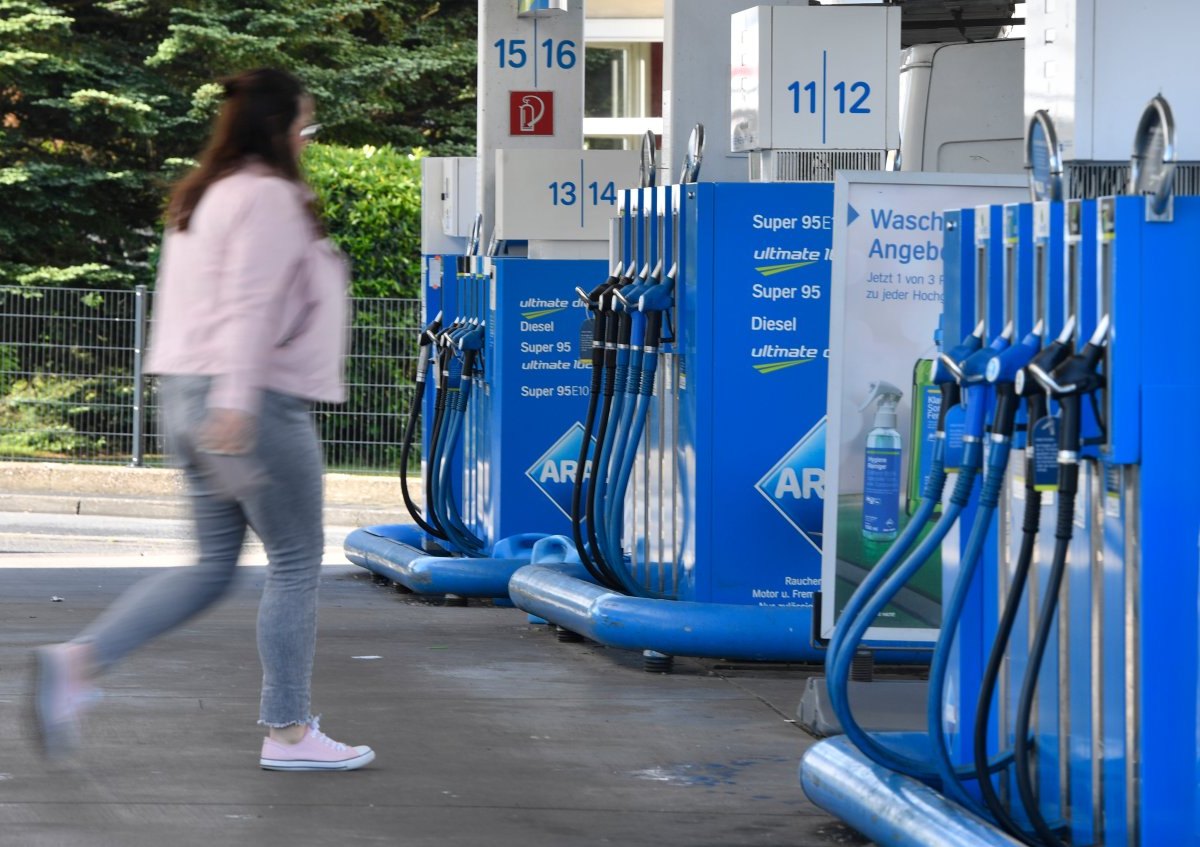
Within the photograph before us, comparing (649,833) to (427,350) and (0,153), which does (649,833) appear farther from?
(0,153)

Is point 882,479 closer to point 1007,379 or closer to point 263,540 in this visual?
point 263,540

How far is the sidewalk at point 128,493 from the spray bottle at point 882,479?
9.94 meters

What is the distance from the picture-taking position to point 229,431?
4977 millimetres

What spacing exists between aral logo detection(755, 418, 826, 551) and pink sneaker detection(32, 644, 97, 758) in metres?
2.83

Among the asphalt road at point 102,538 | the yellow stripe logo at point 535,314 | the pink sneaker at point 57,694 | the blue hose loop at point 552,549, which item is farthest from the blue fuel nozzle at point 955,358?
the asphalt road at point 102,538

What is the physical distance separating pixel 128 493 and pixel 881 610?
1352 centimetres

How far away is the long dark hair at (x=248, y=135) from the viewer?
5230 mm

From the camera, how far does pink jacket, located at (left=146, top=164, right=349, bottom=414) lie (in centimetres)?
503

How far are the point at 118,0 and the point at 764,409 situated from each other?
1604cm

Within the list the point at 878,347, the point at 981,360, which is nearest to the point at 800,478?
the point at 878,347

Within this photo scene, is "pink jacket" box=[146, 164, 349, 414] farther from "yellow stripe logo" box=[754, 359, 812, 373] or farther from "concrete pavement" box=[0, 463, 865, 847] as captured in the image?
"yellow stripe logo" box=[754, 359, 812, 373]

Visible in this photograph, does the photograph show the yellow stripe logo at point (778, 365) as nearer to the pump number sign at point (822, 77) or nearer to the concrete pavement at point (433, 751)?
the pump number sign at point (822, 77)

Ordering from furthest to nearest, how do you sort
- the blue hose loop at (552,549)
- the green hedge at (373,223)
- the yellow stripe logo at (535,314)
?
the green hedge at (373,223) → the yellow stripe logo at (535,314) → the blue hose loop at (552,549)

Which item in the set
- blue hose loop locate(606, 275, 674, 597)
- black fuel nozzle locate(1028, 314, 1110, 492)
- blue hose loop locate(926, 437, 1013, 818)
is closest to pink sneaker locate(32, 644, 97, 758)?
blue hose loop locate(926, 437, 1013, 818)
